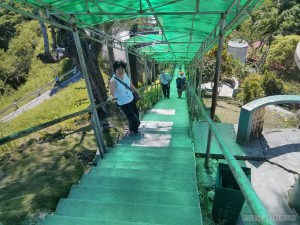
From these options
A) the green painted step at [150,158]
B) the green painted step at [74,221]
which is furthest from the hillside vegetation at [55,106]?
the green painted step at [150,158]

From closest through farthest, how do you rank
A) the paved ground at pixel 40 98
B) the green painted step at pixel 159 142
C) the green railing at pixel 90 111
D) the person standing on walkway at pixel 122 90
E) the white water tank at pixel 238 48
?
the green railing at pixel 90 111
the person standing on walkway at pixel 122 90
the green painted step at pixel 159 142
the paved ground at pixel 40 98
the white water tank at pixel 238 48

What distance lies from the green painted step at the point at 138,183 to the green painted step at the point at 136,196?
5.5 inches

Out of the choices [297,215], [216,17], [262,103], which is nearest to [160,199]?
[297,215]

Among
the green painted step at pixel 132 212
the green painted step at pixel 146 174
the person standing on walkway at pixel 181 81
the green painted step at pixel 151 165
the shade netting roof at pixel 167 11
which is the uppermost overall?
the shade netting roof at pixel 167 11

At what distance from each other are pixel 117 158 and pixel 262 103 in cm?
412

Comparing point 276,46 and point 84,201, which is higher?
point 84,201

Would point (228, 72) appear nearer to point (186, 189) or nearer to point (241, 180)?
point (186, 189)

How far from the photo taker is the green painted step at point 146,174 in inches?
128

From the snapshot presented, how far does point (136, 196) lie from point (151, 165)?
93cm

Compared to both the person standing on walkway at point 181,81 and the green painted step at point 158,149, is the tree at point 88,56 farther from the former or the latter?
the person standing on walkway at point 181,81

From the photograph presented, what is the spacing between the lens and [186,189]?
9.71 ft

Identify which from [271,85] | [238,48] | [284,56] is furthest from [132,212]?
[238,48]

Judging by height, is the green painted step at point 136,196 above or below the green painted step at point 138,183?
above

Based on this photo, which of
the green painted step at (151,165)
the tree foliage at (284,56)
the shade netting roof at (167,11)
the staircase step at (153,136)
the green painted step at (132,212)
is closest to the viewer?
the green painted step at (132,212)
